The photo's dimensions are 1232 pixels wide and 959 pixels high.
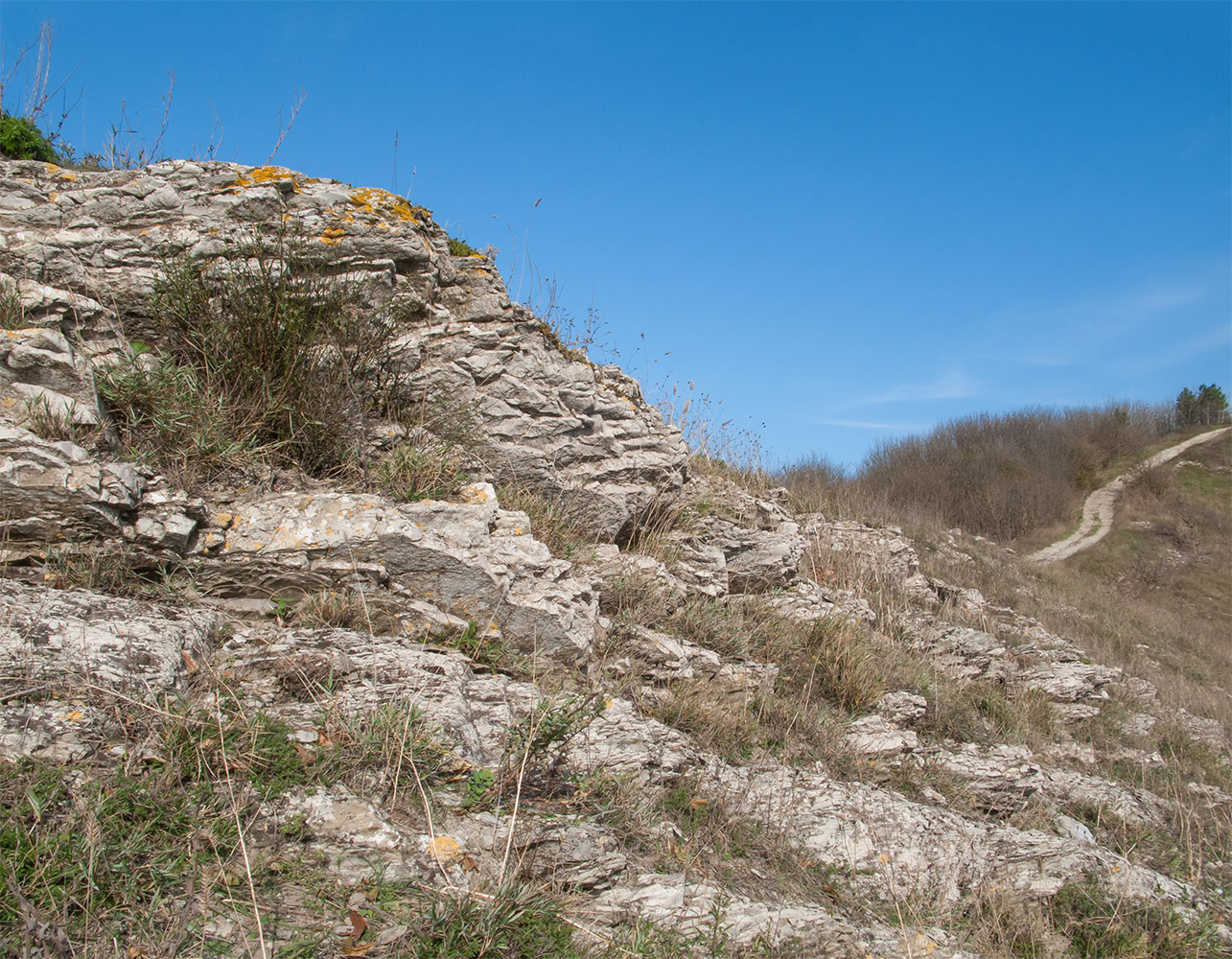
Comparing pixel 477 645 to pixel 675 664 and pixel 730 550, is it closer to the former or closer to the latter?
pixel 675 664

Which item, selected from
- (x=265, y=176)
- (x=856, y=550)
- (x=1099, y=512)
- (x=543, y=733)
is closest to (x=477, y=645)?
(x=543, y=733)

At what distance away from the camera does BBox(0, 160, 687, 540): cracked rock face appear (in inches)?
161

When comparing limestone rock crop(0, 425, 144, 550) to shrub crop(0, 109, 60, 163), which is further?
shrub crop(0, 109, 60, 163)

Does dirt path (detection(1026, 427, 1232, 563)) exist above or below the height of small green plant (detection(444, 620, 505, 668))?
above

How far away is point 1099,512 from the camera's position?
2677 cm

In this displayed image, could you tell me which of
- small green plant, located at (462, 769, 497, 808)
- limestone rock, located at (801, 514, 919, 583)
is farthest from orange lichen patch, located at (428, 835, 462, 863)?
limestone rock, located at (801, 514, 919, 583)

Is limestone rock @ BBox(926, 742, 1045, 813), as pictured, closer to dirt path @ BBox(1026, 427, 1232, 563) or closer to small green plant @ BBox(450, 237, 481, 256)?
small green plant @ BBox(450, 237, 481, 256)

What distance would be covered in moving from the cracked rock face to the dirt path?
→ 1959cm

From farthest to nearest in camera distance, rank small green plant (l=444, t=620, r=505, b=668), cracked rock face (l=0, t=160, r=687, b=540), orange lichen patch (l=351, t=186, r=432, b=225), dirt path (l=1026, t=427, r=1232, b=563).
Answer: dirt path (l=1026, t=427, r=1232, b=563)
orange lichen patch (l=351, t=186, r=432, b=225)
cracked rock face (l=0, t=160, r=687, b=540)
small green plant (l=444, t=620, r=505, b=668)

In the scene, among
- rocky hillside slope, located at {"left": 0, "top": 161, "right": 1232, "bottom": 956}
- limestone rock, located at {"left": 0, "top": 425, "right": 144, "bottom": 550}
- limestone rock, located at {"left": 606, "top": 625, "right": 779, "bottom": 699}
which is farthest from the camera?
limestone rock, located at {"left": 606, "top": 625, "right": 779, "bottom": 699}

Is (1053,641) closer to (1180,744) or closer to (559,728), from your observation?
(1180,744)

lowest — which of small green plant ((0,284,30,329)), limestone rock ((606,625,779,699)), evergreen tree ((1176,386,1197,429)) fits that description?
limestone rock ((606,625,779,699))

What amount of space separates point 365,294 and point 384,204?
97 centimetres

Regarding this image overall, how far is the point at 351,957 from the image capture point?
6.35 feet
